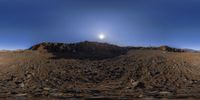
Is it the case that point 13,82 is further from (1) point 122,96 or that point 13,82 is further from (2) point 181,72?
(2) point 181,72

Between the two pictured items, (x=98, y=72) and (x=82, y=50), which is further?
(x=82, y=50)

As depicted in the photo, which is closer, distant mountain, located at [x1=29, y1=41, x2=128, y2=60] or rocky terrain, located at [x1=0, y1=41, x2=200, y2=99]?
rocky terrain, located at [x1=0, y1=41, x2=200, y2=99]

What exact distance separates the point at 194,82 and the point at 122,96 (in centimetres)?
941

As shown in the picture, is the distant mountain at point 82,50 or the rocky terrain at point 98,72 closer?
the rocky terrain at point 98,72

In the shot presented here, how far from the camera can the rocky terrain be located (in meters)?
28.9

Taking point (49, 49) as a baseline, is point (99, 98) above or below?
below

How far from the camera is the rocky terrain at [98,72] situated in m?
28.9

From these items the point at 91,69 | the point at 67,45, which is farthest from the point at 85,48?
the point at 91,69

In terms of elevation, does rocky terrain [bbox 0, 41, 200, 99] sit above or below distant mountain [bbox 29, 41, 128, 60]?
below

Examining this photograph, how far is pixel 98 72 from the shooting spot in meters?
35.8

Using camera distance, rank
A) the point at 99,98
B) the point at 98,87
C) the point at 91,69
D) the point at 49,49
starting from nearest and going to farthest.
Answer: the point at 99,98 < the point at 98,87 < the point at 91,69 < the point at 49,49

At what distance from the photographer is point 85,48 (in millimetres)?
42125

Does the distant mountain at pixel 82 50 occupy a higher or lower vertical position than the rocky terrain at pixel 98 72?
higher

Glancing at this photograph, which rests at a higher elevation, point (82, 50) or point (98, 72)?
point (82, 50)
